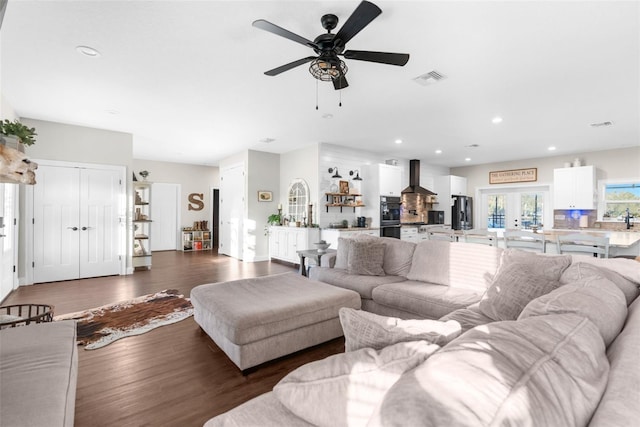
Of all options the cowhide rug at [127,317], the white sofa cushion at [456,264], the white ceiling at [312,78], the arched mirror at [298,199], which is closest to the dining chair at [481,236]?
the white sofa cushion at [456,264]

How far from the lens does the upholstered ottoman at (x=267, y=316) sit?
2.22m

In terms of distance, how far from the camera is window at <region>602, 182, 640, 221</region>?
6645 millimetres

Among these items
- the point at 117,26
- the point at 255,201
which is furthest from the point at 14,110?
→ the point at 255,201

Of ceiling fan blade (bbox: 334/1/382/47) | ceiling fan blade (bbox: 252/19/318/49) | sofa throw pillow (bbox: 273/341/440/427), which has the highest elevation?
ceiling fan blade (bbox: 334/1/382/47)

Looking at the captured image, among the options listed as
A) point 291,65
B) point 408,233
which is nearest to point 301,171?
point 408,233

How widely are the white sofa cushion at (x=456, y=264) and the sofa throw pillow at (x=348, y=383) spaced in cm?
230

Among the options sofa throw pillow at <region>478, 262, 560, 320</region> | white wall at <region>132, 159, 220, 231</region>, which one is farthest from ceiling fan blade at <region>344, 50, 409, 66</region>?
white wall at <region>132, 159, 220, 231</region>

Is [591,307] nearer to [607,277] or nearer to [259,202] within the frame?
[607,277]

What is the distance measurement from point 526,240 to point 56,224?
7362 millimetres

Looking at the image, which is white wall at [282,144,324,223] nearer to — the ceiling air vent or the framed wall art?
the framed wall art

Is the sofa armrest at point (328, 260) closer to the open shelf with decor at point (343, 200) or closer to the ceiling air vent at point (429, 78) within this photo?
the ceiling air vent at point (429, 78)

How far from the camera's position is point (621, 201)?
22.2ft

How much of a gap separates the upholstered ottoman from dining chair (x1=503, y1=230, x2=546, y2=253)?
8.74 feet

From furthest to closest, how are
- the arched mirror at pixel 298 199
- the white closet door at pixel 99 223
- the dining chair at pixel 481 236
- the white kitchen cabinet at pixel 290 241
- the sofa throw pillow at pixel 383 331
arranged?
1. the arched mirror at pixel 298 199
2. the white kitchen cabinet at pixel 290 241
3. the white closet door at pixel 99 223
4. the dining chair at pixel 481 236
5. the sofa throw pillow at pixel 383 331
